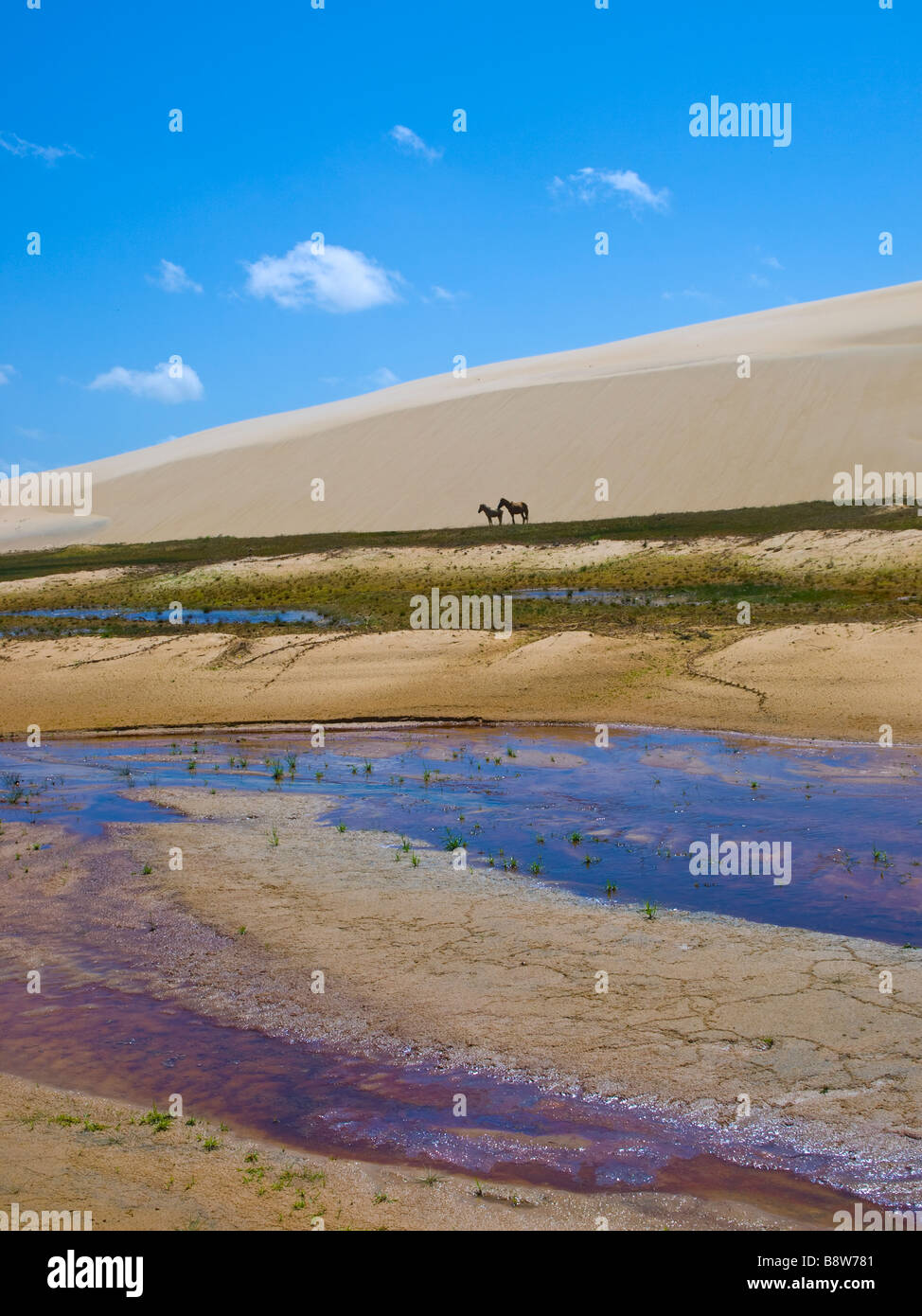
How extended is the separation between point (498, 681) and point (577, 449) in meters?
37.6

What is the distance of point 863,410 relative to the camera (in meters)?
50.3

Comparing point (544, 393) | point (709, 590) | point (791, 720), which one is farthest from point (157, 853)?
point (544, 393)

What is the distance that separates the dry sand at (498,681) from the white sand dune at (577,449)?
26.9 metres

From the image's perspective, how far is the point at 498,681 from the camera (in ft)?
62.1

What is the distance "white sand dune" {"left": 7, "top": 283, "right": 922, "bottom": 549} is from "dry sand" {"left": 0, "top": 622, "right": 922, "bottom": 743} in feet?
88.3

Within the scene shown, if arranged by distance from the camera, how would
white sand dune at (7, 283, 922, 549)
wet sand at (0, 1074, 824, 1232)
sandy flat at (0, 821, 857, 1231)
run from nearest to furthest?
wet sand at (0, 1074, 824, 1232), sandy flat at (0, 821, 857, 1231), white sand dune at (7, 283, 922, 549)

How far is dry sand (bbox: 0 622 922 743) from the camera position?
16422mm

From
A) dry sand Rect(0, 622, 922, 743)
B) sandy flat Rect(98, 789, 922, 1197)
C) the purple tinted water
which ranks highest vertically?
dry sand Rect(0, 622, 922, 743)

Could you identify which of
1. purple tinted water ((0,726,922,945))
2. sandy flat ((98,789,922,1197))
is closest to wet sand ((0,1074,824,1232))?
sandy flat ((98,789,922,1197))

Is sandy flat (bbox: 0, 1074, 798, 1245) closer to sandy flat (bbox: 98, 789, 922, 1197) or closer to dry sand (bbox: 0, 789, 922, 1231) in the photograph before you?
dry sand (bbox: 0, 789, 922, 1231)

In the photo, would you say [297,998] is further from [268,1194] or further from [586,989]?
[268,1194]

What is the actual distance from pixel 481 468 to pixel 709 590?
3031cm

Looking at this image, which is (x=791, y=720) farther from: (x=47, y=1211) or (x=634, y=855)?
(x=47, y=1211)

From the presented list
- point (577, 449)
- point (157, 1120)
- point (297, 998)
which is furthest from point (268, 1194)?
point (577, 449)
